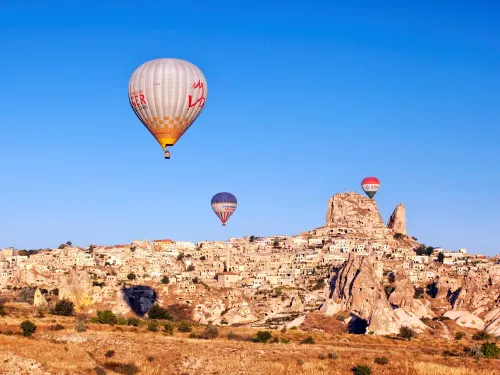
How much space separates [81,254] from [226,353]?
11184cm

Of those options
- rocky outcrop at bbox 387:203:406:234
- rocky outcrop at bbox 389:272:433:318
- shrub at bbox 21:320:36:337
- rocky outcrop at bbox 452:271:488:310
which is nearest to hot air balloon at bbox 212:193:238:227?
rocky outcrop at bbox 389:272:433:318

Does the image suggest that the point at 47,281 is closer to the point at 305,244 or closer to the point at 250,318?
the point at 250,318

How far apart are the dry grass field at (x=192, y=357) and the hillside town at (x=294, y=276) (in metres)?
37.1

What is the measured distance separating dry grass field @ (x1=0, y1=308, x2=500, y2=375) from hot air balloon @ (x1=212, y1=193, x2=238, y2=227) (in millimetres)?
68907

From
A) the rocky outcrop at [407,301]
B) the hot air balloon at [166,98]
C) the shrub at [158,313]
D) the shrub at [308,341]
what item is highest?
the hot air balloon at [166,98]

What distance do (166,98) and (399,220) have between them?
138608 mm

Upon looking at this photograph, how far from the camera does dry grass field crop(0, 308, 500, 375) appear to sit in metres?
49.7

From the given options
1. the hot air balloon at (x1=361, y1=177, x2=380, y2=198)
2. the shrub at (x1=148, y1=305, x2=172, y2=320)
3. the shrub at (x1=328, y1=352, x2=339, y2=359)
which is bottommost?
the shrub at (x1=148, y1=305, x2=172, y2=320)

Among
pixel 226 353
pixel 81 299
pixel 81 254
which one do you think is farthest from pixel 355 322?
pixel 81 254

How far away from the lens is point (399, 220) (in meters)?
198

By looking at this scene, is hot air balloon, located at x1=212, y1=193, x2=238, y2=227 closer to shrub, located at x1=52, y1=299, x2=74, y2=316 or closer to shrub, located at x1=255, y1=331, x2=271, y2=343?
shrub, located at x1=52, y1=299, x2=74, y2=316

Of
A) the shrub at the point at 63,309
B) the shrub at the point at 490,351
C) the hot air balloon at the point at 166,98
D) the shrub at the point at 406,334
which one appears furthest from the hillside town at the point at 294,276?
the hot air balloon at the point at 166,98

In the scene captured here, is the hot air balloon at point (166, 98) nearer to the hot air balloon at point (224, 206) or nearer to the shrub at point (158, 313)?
the shrub at point (158, 313)

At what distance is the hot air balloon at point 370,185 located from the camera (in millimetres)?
182250
